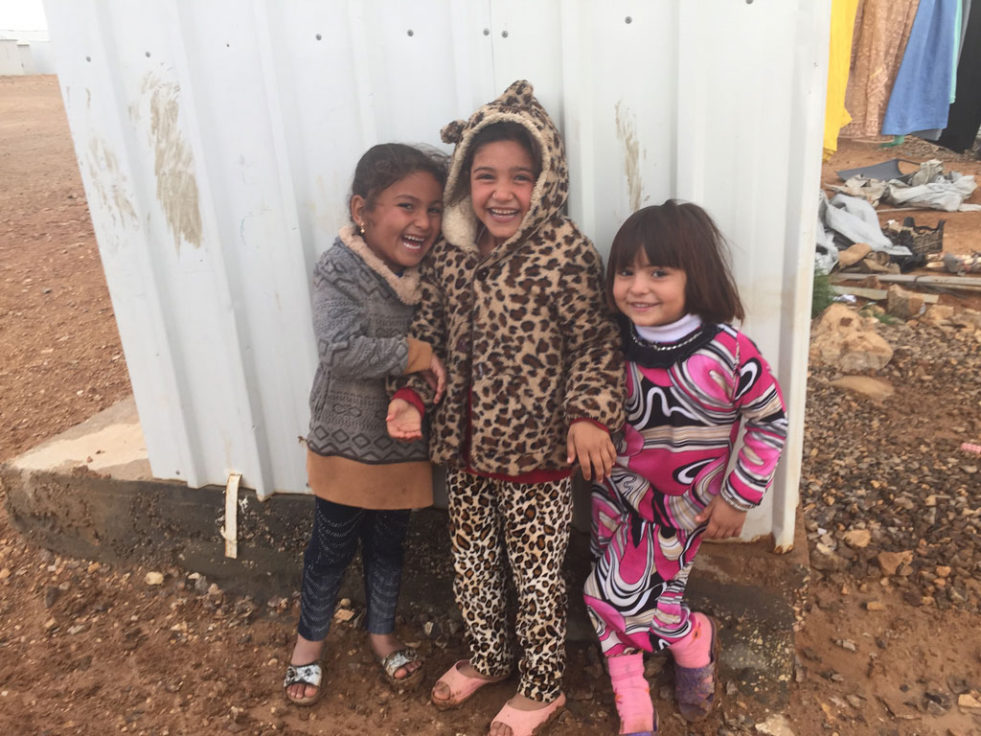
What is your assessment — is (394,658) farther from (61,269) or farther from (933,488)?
(61,269)

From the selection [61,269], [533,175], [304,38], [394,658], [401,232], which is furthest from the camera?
[61,269]

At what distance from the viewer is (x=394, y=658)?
251cm

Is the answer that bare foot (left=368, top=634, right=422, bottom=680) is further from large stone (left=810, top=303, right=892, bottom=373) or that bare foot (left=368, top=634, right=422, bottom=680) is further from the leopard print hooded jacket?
large stone (left=810, top=303, right=892, bottom=373)

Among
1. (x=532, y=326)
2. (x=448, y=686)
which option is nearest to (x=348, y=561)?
(x=448, y=686)

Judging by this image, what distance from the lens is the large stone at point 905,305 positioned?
5449 mm

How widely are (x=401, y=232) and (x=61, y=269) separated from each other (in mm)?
6549

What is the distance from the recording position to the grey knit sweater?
206 centimetres

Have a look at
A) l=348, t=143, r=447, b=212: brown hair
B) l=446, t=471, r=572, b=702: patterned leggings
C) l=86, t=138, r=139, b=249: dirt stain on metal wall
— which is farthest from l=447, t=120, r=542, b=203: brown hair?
l=86, t=138, r=139, b=249: dirt stain on metal wall

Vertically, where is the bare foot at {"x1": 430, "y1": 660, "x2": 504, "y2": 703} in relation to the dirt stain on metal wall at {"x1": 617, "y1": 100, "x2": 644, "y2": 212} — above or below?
below

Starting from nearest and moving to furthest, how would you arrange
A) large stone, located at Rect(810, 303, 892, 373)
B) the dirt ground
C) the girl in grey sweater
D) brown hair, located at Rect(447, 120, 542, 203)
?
brown hair, located at Rect(447, 120, 542, 203), the girl in grey sweater, the dirt ground, large stone, located at Rect(810, 303, 892, 373)

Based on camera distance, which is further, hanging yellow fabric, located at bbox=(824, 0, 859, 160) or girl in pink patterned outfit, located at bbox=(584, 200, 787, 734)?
hanging yellow fabric, located at bbox=(824, 0, 859, 160)

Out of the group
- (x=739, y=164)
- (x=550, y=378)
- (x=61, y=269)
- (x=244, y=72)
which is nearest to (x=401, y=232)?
(x=550, y=378)

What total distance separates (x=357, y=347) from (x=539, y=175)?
647 millimetres

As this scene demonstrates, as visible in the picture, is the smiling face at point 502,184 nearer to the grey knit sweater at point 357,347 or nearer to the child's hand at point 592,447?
the grey knit sweater at point 357,347
